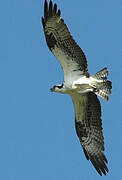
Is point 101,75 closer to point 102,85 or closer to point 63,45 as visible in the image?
point 102,85

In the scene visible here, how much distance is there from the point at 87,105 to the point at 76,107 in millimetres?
327

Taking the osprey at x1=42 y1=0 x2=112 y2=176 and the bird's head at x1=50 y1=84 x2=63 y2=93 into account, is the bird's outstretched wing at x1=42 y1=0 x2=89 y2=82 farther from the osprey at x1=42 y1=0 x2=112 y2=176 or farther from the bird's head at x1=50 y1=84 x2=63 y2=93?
the bird's head at x1=50 y1=84 x2=63 y2=93

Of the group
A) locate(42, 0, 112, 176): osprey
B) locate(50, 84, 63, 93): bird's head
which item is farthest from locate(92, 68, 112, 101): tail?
locate(50, 84, 63, 93): bird's head

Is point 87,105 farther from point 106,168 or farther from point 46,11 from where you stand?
point 46,11

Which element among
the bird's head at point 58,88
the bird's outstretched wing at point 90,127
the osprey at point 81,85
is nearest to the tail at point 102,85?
the osprey at point 81,85

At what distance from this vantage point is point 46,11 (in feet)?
41.4

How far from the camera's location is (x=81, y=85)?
13031mm

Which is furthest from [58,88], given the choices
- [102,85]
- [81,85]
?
[102,85]

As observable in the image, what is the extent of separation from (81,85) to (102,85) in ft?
1.54

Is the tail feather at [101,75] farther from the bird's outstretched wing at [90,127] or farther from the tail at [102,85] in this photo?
the bird's outstretched wing at [90,127]

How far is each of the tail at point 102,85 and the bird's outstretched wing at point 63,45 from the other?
29 centimetres

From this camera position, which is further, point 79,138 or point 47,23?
point 79,138

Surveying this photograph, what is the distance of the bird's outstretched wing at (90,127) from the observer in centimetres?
1334

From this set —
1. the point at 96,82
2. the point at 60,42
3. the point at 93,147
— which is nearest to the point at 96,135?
the point at 93,147
